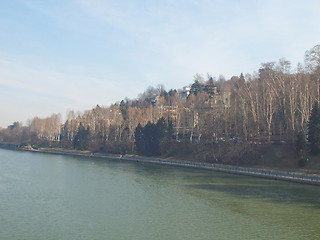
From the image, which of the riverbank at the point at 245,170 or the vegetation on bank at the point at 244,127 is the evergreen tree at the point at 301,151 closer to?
the vegetation on bank at the point at 244,127

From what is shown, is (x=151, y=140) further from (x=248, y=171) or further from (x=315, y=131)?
(x=315, y=131)

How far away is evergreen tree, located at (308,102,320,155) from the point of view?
40625 millimetres

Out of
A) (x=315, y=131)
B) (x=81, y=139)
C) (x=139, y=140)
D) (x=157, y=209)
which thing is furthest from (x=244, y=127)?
(x=81, y=139)

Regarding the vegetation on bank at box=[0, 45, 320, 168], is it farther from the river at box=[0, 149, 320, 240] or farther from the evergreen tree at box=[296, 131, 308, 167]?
the river at box=[0, 149, 320, 240]

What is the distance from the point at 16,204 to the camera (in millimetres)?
25625

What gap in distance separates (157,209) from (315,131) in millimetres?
27911

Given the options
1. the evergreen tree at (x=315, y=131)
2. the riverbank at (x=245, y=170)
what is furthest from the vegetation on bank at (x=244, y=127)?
the riverbank at (x=245, y=170)

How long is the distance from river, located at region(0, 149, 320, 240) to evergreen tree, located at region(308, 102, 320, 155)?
8829mm

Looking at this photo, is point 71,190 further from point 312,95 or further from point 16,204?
point 312,95

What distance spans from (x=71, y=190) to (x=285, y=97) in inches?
1554

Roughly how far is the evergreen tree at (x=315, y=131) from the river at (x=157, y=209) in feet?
29.0

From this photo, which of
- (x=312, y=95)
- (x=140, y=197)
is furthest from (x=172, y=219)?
(x=312, y=95)

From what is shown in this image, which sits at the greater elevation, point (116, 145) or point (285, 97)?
point (285, 97)

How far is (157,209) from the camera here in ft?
81.1
